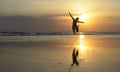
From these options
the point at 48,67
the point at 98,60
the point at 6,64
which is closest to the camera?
the point at 48,67

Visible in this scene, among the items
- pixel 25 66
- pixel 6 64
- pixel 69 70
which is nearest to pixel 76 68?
pixel 69 70

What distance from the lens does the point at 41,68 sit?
1080 cm

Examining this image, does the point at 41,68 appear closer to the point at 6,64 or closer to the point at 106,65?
the point at 6,64

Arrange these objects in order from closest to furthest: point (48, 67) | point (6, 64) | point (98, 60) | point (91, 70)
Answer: point (91, 70), point (48, 67), point (6, 64), point (98, 60)

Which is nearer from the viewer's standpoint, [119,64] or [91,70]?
[91,70]

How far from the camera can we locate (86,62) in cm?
1235

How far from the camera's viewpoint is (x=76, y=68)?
1092cm

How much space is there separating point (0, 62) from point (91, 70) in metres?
4.31

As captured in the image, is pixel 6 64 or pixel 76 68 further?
pixel 6 64

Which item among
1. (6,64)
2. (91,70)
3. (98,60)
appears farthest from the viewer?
(98,60)

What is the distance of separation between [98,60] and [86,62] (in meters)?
0.82

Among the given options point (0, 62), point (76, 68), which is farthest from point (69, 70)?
point (0, 62)

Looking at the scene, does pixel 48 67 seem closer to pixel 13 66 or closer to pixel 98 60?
pixel 13 66

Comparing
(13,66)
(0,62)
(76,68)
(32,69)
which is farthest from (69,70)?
(0,62)
